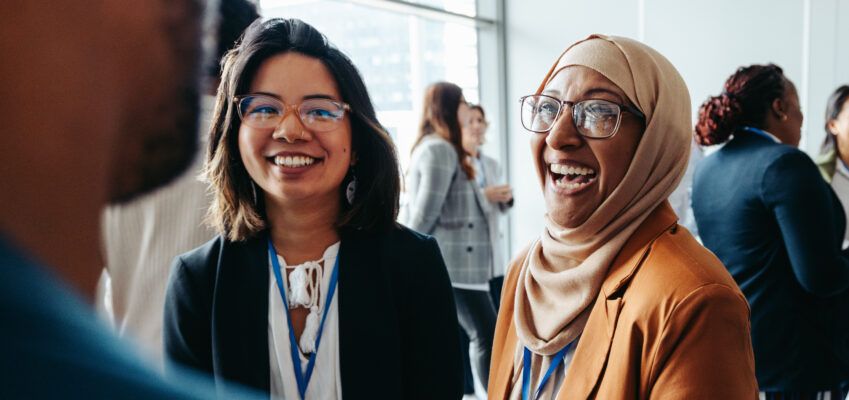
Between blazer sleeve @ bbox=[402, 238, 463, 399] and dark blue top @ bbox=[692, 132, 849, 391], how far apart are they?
1246 millimetres

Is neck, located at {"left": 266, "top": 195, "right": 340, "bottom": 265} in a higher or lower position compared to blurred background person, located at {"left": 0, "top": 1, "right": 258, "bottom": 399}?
lower

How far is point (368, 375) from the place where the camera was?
1.22 m

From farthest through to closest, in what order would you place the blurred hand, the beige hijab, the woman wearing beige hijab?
the blurred hand < the beige hijab < the woman wearing beige hijab

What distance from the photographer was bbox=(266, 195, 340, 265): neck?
1.33 m

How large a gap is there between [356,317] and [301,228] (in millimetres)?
241

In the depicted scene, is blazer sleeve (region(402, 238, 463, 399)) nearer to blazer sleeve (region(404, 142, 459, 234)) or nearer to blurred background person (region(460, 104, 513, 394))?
blazer sleeve (region(404, 142, 459, 234))

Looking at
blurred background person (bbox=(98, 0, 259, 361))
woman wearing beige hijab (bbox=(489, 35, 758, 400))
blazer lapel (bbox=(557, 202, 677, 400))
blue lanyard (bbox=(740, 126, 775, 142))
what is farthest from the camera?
blue lanyard (bbox=(740, 126, 775, 142))

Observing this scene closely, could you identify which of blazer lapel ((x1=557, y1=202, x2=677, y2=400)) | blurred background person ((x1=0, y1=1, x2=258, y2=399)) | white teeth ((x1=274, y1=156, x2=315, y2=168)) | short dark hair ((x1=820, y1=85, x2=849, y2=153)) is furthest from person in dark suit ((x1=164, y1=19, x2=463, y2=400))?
short dark hair ((x1=820, y1=85, x2=849, y2=153))

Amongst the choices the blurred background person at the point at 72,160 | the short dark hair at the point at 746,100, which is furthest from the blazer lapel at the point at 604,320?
the short dark hair at the point at 746,100

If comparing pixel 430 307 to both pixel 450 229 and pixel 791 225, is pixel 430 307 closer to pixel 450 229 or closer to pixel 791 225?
pixel 791 225

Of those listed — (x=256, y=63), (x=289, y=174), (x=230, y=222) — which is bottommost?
(x=230, y=222)

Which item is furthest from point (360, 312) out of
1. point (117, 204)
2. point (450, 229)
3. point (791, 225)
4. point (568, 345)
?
point (450, 229)

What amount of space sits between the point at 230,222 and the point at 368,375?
1.44ft

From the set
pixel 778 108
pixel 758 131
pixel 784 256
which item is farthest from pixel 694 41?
pixel 784 256
